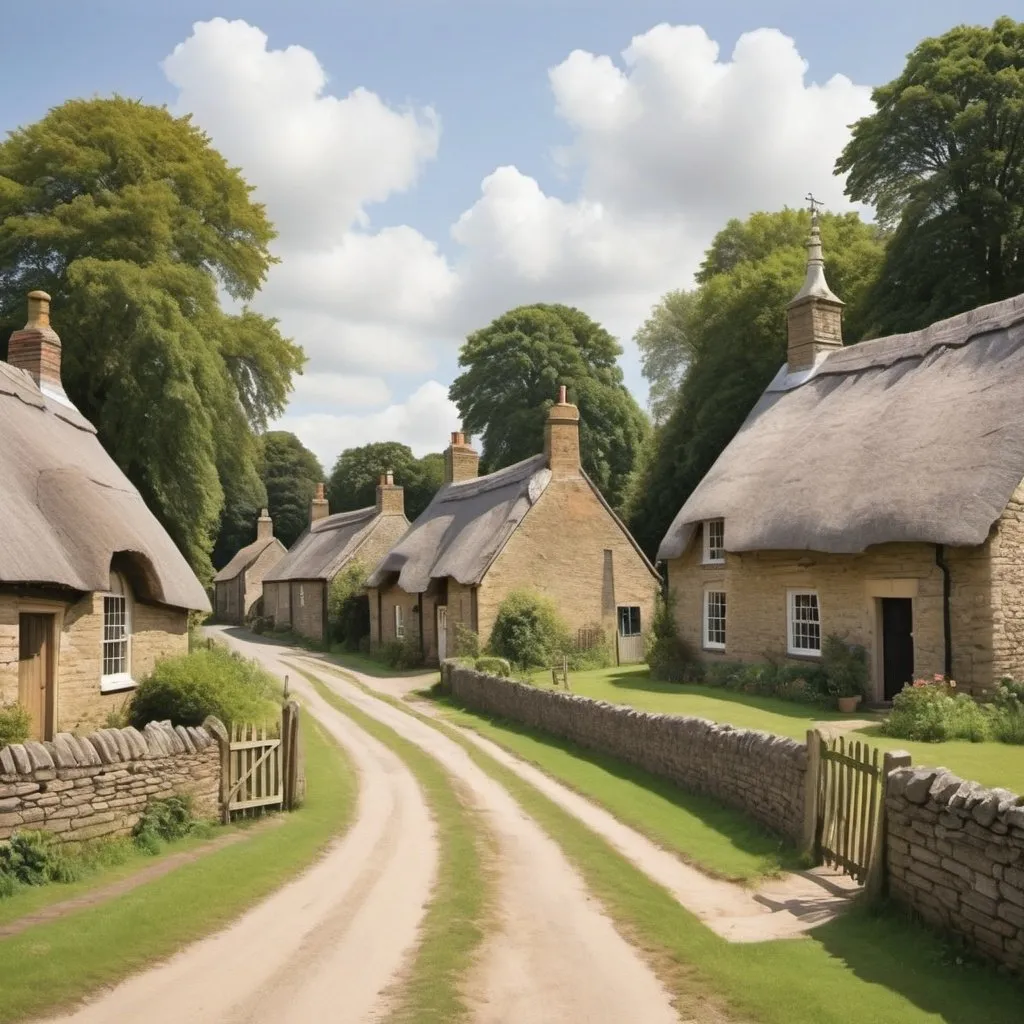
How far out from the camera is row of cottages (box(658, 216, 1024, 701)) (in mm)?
18297

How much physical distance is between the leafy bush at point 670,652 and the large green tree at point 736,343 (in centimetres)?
1298

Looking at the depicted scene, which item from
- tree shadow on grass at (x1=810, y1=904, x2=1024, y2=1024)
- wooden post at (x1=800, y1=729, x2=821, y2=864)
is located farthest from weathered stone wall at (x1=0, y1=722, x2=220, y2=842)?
tree shadow on grass at (x1=810, y1=904, x2=1024, y2=1024)

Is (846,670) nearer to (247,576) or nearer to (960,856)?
(960,856)

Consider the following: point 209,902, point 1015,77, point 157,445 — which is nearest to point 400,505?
point 157,445

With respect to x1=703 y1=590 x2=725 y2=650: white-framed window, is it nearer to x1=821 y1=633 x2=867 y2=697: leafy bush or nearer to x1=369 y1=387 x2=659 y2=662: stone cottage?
x1=821 y1=633 x2=867 y2=697: leafy bush

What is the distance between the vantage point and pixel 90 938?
7.94m

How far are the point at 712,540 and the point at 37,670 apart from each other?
17.1 m

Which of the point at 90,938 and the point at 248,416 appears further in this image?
the point at 248,416

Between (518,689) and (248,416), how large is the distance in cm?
1449

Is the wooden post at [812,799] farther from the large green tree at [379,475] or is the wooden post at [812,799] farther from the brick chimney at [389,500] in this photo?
the large green tree at [379,475]

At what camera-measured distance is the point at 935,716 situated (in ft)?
53.4

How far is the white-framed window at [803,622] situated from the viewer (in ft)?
72.9

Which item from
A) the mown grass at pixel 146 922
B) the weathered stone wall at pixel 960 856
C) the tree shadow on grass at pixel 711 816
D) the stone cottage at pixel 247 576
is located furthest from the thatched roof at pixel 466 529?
the stone cottage at pixel 247 576

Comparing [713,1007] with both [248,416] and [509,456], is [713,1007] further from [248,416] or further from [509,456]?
[509,456]
